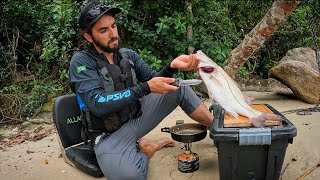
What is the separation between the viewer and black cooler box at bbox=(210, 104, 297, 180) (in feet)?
8.07

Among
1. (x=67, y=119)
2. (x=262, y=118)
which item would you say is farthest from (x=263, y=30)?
(x=67, y=119)

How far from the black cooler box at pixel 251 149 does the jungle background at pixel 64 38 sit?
3128 millimetres

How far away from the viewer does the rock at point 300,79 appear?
538cm

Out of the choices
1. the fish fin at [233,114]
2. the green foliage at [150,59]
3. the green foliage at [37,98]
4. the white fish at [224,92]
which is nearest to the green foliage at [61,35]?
the green foliage at [37,98]

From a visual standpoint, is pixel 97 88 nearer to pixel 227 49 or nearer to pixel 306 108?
pixel 306 108

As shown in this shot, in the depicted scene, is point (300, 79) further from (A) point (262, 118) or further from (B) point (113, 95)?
(B) point (113, 95)

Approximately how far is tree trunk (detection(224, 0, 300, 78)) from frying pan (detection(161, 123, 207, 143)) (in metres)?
1.59

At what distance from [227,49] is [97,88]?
378 centimetres

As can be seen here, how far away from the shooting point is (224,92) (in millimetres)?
2801

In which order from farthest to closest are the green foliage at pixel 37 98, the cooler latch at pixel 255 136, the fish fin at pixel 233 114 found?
1. the green foliage at pixel 37 98
2. the fish fin at pixel 233 114
3. the cooler latch at pixel 255 136

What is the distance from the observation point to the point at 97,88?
Answer: 2.98 meters

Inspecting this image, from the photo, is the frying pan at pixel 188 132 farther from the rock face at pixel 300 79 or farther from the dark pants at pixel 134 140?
the rock face at pixel 300 79

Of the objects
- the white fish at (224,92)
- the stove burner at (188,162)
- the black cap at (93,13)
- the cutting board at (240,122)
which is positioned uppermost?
the black cap at (93,13)

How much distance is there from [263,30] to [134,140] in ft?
7.09
